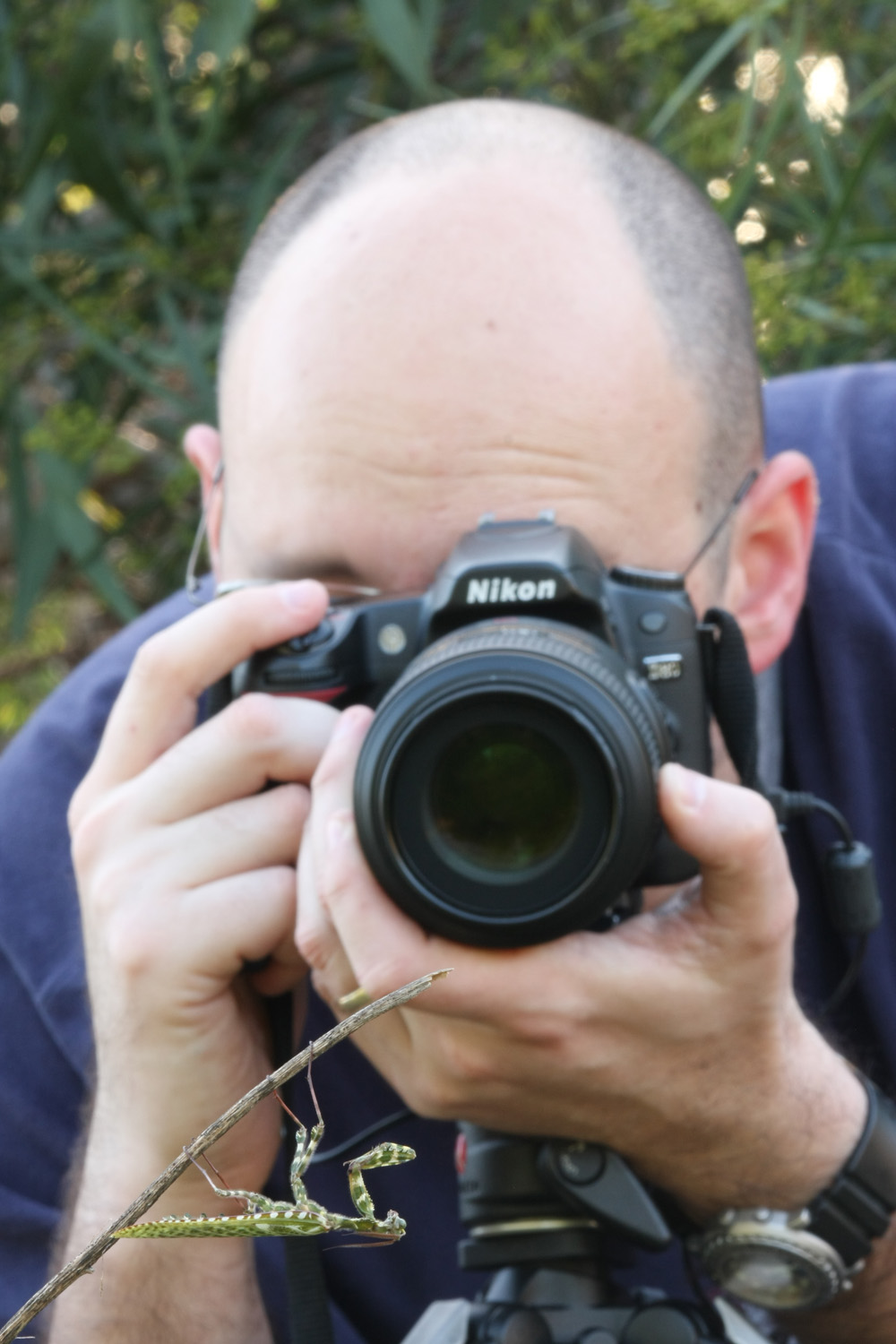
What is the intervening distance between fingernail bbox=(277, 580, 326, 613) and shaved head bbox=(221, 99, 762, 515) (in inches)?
10.8

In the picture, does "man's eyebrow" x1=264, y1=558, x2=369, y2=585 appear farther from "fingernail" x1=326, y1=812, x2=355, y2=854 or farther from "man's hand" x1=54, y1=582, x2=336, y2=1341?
"fingernail" x1=326, y1=812, x2=355, y2=854

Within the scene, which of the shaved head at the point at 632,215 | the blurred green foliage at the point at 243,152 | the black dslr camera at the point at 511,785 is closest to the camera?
the black dslr camera at the point at 511,785

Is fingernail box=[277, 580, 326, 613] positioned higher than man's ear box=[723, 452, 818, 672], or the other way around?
fingernail box=[277, 580, 326, 613]

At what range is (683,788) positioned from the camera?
2.19 ft

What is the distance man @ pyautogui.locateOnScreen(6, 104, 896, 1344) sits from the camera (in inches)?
29.0

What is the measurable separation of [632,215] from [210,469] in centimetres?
46

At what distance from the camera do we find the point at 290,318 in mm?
1059

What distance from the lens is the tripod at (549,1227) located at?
0.74m

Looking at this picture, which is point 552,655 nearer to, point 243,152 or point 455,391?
point 455,391

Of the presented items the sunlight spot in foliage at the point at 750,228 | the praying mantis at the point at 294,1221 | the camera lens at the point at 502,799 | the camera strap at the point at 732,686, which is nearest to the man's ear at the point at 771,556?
the camera strap at the point at 732,686

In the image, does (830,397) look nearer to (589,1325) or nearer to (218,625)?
(218,625)

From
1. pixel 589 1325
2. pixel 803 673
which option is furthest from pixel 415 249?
pixel 589 1325

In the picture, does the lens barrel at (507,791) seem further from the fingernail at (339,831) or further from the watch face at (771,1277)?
the watch face at (771,1277)

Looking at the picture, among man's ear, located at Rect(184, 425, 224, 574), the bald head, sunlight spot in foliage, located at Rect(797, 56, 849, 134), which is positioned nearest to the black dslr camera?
the bald head
